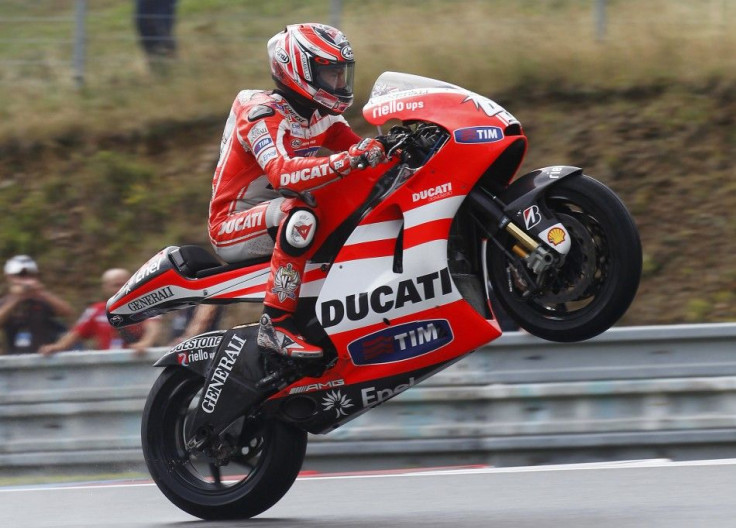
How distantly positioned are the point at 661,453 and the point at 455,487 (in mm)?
1388

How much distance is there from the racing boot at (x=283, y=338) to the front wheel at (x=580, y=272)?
0.83 metres

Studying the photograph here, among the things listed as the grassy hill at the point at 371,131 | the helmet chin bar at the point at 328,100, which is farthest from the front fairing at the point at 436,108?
the grassy hill at the point at 371,131

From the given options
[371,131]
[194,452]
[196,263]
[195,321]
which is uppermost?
[196,263]

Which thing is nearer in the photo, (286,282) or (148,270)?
(286,282)

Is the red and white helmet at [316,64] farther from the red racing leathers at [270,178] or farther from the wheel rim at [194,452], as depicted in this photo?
the wheel rim at [194,452]

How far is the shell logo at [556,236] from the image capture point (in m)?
4.61

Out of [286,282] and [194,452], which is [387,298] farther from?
[194,452]

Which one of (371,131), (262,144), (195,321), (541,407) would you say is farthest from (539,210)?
(371,131)

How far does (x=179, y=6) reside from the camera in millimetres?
10672

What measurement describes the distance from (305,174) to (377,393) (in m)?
0.97

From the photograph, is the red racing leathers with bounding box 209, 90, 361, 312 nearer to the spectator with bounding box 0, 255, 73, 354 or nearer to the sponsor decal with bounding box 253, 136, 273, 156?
the sponsor decal with bounding box 253, 136, 273, 156

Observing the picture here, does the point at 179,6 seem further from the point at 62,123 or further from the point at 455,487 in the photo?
the point at 455,487

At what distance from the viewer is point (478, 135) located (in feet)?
15.6

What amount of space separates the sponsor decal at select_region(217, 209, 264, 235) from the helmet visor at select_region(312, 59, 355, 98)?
2.02ft
